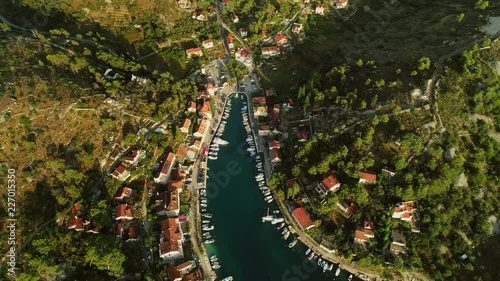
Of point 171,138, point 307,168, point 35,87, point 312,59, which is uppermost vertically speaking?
point 312,59

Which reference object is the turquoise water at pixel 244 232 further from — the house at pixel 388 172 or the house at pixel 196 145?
the house at pixel 388 172

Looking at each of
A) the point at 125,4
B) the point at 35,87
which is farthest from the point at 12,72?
the point at 125,4

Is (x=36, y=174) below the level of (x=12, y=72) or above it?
below

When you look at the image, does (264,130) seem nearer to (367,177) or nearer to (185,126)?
(185,126)

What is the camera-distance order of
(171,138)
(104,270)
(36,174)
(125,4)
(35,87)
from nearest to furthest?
(104,270) < (36,174) < (35,87) < (171,138) < (125,4)

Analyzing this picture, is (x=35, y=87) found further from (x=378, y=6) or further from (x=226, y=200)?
(x=378, y=6)

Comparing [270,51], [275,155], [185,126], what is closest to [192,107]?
[185,126]

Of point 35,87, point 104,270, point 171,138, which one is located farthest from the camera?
point 171,138

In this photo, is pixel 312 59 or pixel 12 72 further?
pixel 312 59
